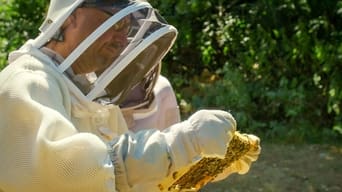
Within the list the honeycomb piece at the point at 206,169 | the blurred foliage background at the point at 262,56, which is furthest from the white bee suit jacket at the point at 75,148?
the blurred foliage background at the point at 262,56

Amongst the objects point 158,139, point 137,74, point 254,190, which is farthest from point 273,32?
point 158,139

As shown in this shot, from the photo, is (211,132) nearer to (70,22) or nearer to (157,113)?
(70,22)

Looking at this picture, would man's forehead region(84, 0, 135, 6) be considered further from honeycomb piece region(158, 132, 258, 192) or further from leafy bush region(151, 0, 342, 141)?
leafy bush region(151, 0, 342, 141)

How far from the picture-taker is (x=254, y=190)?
241 inches

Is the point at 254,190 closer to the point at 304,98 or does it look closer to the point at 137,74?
the point at 304,98

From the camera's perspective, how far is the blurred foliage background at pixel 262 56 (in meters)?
7.19

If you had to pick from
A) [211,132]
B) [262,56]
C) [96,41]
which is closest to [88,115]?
[96,41]

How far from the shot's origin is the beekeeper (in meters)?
2.48

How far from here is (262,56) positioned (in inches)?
295

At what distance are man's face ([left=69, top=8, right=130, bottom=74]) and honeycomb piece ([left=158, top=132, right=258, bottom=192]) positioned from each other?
411mm

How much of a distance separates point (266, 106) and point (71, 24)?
4.97m

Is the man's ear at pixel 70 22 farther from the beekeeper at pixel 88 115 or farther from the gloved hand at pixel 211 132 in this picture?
the gloved hand at pixel 211 132

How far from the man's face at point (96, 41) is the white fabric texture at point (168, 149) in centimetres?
37

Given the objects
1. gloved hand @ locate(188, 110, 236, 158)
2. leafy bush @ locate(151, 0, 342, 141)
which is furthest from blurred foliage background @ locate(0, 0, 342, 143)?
gloved hand @ locate(188, 110, 236, 158)
